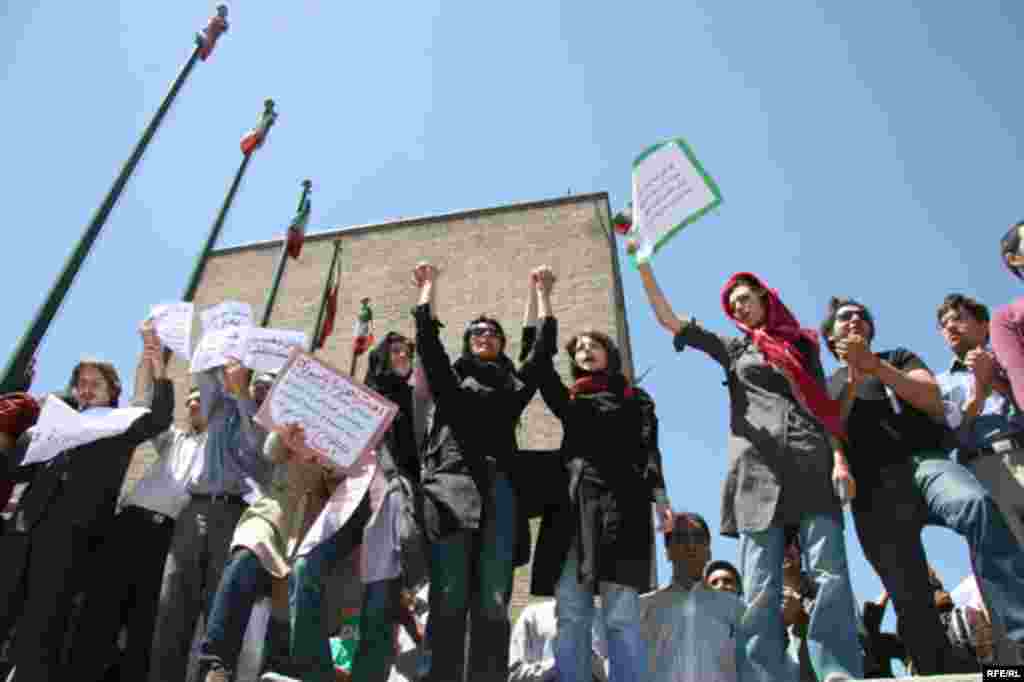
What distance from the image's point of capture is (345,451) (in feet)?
13.1

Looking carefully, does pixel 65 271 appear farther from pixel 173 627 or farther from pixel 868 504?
pixel 868 504

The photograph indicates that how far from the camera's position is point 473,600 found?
146 inches

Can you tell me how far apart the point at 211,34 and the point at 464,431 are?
544cm

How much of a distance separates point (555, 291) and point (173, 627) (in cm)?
931

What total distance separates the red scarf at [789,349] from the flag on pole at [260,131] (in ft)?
22.9

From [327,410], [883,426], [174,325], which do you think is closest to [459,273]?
[174,325]

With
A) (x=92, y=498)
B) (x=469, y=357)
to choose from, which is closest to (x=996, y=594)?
(x=469, y=357)

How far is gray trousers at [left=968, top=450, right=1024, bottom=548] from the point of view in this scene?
11.7 ft

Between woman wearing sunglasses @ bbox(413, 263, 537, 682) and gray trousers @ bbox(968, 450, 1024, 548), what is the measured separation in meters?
2.16

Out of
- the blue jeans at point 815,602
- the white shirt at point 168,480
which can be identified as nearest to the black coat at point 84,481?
the white shirt at point 168,480

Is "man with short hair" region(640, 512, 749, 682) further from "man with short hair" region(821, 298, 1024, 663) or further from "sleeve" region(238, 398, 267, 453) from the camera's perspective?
"sleeve" region(238, 398, 267, 453)

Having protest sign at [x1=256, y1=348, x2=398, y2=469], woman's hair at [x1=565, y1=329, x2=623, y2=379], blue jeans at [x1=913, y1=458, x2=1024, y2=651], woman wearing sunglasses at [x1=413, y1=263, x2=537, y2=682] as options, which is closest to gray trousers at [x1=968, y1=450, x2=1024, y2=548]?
blue jeans at [x1=913, y1=458, x2=1024, y2=651]

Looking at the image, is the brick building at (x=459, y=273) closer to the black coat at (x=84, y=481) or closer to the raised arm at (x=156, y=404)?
the raised arm at (x=156, y=404)

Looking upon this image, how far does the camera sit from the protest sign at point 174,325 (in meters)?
4.84
